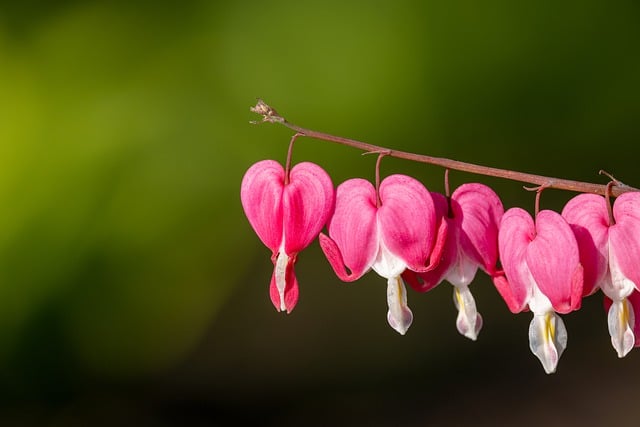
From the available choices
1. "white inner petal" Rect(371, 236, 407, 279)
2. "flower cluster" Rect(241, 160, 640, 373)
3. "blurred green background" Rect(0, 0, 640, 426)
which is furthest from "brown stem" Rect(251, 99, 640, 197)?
"blurred green background" Rect(0, 0, 640, 426)

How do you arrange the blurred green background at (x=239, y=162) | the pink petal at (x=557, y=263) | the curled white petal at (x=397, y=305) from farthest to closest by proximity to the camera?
the blurred green background at (x=239, y=162), the curled white petal at (x=397, y=305), the pink petal at (x=557, y=263)

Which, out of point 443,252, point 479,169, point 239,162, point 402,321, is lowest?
point 402,321

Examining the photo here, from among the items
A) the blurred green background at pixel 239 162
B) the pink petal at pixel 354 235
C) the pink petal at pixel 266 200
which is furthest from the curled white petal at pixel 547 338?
the blurred green background at pixel 239 162

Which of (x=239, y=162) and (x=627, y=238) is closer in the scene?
(x=627, y=238)

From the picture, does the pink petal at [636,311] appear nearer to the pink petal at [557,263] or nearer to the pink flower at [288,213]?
the pink petal at [557,263]

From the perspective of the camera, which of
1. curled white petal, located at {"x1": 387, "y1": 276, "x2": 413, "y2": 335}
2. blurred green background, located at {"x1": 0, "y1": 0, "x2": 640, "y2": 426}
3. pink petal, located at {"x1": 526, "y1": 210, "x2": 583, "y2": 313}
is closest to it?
pink petal, located at {"x1": 526, "y1": 210, "x2": 583, "y2": 313}

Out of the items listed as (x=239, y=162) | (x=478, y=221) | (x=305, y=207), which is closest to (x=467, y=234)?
(x=478, y=221)

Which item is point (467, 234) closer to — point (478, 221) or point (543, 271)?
point (478, 221)

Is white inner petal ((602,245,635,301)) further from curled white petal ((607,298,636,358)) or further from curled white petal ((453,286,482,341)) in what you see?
curled white petal ((453,286,482,341))
